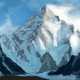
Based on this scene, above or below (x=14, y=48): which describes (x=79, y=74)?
above

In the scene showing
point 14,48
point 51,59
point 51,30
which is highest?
point 51,30

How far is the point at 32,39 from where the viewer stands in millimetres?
148375

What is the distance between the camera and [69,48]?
13650 centimetres

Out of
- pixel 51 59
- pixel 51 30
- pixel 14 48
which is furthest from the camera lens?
pixel 51 59

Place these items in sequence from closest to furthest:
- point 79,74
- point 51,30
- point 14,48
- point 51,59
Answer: point 79,74
point 51,30
point 14,48
point 51,59

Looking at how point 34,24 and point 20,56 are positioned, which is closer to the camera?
point 20,56

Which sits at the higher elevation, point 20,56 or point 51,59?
point 20,56

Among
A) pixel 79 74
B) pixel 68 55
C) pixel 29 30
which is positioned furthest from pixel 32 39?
pixel 79 74

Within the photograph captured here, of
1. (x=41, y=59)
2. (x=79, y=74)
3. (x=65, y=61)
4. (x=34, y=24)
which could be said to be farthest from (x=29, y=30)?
(x=79, y=74)

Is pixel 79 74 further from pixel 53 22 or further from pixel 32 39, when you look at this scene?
pixel 32 39

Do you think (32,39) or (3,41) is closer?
(3,41)

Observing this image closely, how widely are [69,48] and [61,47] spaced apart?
24.2 ft

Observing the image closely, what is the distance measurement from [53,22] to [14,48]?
1920 centimetres

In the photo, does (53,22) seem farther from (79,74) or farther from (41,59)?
(79,74)
